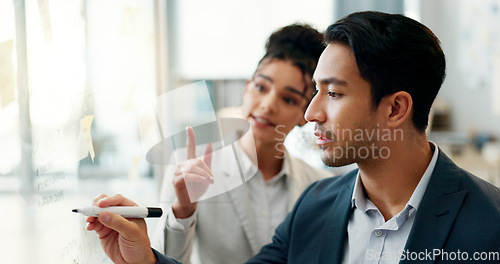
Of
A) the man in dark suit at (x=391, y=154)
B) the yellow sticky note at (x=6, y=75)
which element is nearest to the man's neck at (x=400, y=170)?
the man in dark suit at (x=391, y=154)

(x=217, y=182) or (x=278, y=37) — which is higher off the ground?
(x=278, y=37)

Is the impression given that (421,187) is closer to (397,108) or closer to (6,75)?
(397,108)

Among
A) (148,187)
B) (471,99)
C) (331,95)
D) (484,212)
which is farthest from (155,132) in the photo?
(471,99)

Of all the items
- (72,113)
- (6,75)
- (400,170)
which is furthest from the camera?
(400,170)

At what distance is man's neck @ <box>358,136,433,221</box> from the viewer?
3.44 feet

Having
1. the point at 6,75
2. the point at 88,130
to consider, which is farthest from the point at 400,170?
the point at 6,75

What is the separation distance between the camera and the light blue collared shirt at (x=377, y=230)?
3.35 ft

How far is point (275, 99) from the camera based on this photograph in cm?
141

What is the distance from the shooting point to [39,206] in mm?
790

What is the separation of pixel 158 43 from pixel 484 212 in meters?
1.48

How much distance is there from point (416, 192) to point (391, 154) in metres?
0.09

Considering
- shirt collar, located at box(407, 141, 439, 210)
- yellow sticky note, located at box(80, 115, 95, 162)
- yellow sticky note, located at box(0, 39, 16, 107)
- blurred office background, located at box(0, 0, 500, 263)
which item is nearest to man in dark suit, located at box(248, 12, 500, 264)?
shirt collar, located at box(407, 141, 439, 210)

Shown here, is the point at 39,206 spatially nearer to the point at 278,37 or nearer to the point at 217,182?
the point at 217,182

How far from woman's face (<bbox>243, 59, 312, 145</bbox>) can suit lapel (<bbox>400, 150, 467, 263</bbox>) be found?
516 mm
